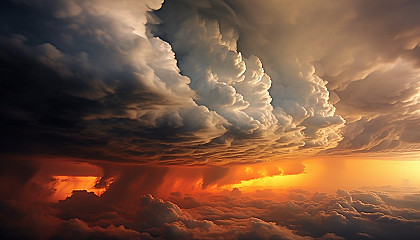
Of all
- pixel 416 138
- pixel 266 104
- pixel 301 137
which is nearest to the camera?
pixel 266 104

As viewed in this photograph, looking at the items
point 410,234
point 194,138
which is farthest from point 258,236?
point 194,138

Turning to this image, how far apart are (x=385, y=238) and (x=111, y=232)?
258741mm

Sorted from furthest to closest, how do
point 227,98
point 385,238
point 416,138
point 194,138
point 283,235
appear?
point 283,235 → point 385,238 → point 416,138 → point 194,138 → point 227,98

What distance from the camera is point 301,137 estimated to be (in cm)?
3228

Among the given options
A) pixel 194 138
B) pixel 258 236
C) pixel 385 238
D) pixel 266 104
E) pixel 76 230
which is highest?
pixel 266 104

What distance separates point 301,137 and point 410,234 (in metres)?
252

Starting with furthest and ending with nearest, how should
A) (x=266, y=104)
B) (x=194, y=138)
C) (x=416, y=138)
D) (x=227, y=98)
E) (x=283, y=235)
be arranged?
1. (x=283, y=235)
2. (x=416, y=138)
3. (x=194, y=138)
4. (x=266, y=104)
5. (x=227, y=98)

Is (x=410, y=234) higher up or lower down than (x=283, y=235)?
higher up

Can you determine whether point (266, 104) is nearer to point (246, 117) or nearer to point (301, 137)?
point (246, 117)

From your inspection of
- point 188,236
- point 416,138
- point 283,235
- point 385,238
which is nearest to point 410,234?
point 385,238

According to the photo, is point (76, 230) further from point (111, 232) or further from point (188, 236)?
point (188, 236)

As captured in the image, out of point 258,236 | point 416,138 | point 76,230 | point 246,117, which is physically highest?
point 416,138

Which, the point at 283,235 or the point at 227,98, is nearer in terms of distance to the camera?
the point at 227,98

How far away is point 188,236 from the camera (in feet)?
629
